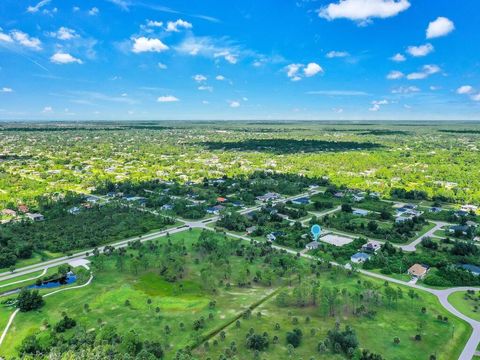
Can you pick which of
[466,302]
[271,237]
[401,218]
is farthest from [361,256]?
[401,218]

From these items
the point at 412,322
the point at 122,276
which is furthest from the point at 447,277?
the point at 122,276

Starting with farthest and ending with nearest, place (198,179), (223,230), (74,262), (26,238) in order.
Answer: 1. (198,179)
2. (223,230)
3. (26,238)
4. (74,262)

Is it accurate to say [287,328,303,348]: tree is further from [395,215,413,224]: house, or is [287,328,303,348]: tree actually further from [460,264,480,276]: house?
[395,215,413,224]: house

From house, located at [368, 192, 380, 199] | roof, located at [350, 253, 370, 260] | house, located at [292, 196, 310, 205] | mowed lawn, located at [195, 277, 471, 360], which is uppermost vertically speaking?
house, located at [368, 192, 380, 199]

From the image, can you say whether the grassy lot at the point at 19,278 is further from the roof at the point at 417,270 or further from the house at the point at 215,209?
the roof at the point at 417,270

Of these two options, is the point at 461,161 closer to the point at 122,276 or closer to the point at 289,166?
the point at 289,166

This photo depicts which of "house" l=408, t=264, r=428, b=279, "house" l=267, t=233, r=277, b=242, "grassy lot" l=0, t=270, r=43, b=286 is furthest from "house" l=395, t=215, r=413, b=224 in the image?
"grassy lot" l=0, t=270, r=43, b=286

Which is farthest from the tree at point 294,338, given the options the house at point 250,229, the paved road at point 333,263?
the house at point 250,229
